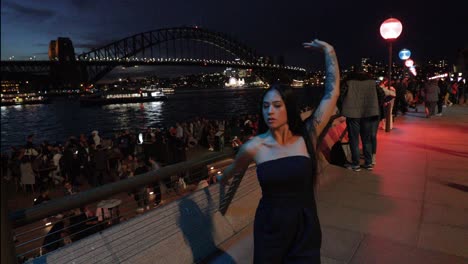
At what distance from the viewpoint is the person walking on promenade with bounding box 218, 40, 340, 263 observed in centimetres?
175

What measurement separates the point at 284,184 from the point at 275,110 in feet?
1.28

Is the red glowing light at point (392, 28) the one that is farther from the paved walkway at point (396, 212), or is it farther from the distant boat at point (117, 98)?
the distant boat at point (117, 98)

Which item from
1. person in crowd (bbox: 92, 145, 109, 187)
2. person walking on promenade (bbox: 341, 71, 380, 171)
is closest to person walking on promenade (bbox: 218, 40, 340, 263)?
person walking on promenade (bbox: 341, 71, 380, 171)

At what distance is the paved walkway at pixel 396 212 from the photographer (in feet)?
9.78

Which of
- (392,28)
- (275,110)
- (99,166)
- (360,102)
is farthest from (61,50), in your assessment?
(275,110)

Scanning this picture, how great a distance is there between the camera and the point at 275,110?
1847 mm

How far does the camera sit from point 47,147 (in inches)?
519

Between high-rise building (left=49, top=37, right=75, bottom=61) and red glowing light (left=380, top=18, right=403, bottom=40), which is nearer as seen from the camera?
red glowing light (left=380, top=18, right=403, bottom=40)

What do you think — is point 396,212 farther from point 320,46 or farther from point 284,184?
point 284,184

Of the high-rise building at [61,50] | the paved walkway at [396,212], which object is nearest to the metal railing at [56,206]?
the paved walkway at [396,212]

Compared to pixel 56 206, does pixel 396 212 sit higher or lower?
lower

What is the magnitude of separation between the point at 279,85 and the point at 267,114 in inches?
6.9

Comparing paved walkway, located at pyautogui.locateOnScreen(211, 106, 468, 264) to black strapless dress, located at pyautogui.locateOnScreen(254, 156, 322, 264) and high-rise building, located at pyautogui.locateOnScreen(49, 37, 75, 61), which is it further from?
high-rise building, located at pyautogui.locateOnScreen(49, 37, 75, 61)

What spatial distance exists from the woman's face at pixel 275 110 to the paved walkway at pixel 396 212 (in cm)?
159
